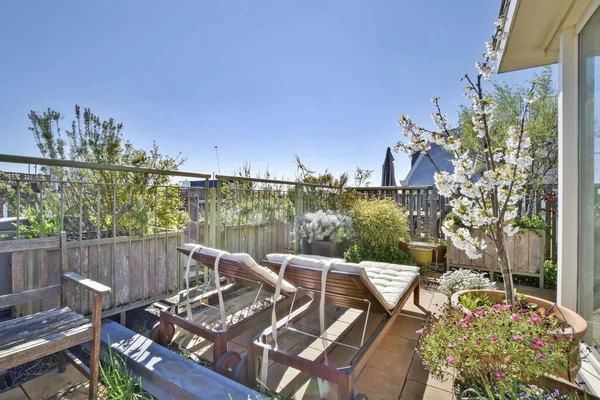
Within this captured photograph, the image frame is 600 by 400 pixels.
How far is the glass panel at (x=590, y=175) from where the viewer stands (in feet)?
6.28

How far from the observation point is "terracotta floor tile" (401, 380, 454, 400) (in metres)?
1.79

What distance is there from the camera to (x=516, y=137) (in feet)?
7.27

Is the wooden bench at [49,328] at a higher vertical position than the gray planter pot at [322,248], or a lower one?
higher

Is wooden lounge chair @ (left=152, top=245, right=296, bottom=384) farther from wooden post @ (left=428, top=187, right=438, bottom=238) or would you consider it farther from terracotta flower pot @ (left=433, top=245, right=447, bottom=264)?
wooden post @ (left=428, top=187, right=438, bottom=238)

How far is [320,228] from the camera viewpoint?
14.6 ft

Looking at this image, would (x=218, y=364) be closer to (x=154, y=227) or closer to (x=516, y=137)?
(x=154, y=227)

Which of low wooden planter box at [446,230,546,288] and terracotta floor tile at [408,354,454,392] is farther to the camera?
low wooden planter box at [446,230,546,288]

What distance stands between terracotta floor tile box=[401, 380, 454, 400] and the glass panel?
116 cm

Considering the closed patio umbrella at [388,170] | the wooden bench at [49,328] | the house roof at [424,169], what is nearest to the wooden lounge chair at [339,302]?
Result: the wooden bench at [49,328]

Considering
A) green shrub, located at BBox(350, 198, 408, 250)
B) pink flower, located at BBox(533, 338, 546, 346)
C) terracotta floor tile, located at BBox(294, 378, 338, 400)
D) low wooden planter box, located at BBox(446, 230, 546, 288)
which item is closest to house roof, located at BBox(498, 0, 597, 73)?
low wooden planter box, located at BBox(446, 230, 546, 288)

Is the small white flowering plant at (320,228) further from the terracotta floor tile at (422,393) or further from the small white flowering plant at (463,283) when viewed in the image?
the terracotta floor tile at (422,393)

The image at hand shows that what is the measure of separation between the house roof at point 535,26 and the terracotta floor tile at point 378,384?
116 inches

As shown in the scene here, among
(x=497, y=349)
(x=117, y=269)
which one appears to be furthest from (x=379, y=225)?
(x=117, y=269)

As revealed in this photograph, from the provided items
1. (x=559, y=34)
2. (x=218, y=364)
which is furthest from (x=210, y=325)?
(x=559, y=34)
